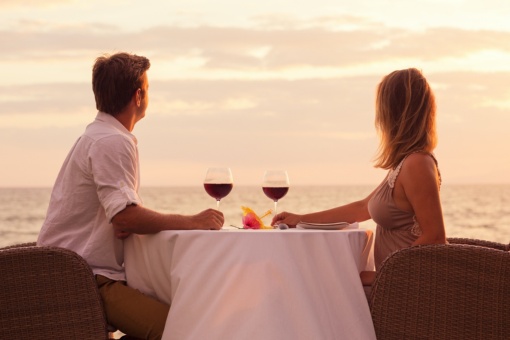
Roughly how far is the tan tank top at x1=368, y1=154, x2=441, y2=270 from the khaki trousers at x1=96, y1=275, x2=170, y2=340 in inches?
45.5

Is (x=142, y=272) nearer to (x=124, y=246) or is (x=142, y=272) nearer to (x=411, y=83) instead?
(x=124, y=246)

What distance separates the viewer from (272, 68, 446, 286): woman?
423 centimetres

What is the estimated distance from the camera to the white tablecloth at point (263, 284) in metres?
3.83

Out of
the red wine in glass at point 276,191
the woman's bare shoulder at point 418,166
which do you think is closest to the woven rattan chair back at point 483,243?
the woman's bare shoulder at point 418,166

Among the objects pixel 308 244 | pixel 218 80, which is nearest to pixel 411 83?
pixel 308 244

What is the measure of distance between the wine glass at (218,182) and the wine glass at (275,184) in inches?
9.0

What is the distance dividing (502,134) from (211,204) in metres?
14.7

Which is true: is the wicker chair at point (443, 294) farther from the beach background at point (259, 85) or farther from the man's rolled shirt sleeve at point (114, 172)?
the beach background at point (259, 85)

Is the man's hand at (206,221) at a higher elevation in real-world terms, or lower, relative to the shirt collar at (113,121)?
lower

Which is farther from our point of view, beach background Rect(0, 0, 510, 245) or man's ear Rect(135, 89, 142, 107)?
beach background Rect(0, 0, 510, 245)

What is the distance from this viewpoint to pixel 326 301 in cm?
394

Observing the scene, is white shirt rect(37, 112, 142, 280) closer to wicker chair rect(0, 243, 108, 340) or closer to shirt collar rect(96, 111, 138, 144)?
shirt collar rect(96, 111, 138, 144)

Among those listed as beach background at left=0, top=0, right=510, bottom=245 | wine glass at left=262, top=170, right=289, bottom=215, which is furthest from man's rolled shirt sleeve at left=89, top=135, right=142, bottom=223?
beach background at left=0, top=0, right=510, bottom=245

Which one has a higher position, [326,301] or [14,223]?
[326,301]
